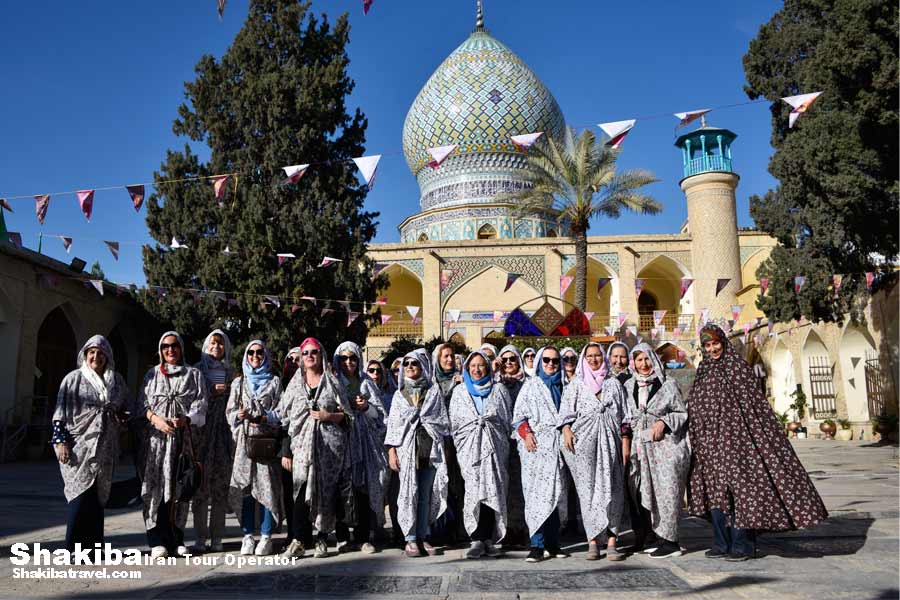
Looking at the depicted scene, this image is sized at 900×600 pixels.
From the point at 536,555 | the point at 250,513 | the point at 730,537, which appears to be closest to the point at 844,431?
the point at 730,537

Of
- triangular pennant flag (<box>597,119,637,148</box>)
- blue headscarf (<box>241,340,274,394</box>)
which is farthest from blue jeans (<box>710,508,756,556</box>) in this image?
triangular pennant flag (<box>597,119,637,148</box>)

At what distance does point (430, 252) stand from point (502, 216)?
442cm

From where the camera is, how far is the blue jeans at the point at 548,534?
3943 millimetres

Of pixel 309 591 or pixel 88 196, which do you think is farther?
pixel 88 196

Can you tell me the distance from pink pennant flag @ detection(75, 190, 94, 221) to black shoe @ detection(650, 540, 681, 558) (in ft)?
25.1

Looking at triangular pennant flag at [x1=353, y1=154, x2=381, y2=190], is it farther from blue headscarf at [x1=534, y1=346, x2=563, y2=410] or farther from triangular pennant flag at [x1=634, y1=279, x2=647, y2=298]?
triangular pennant flag at [x1=634, y1=279, x2=647, y2=298]

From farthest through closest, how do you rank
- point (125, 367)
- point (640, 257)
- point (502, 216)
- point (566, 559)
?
1. point (502, 216)
2. point (640, 257)
3. point (125, 367)
4. point (566, 559)

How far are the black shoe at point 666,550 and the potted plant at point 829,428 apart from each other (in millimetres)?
12038

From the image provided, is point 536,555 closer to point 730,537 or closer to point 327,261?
point 730,537

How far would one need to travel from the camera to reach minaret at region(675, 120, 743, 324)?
20625 millimetres

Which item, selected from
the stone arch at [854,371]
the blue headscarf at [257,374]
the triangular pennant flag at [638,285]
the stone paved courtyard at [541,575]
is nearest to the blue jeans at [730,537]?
the stone paved courtyard at [541,575]

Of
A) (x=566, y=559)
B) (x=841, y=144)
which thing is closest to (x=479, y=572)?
(x=566, y=559)

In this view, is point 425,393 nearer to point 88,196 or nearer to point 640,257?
point 88,196

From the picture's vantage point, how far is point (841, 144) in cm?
898
